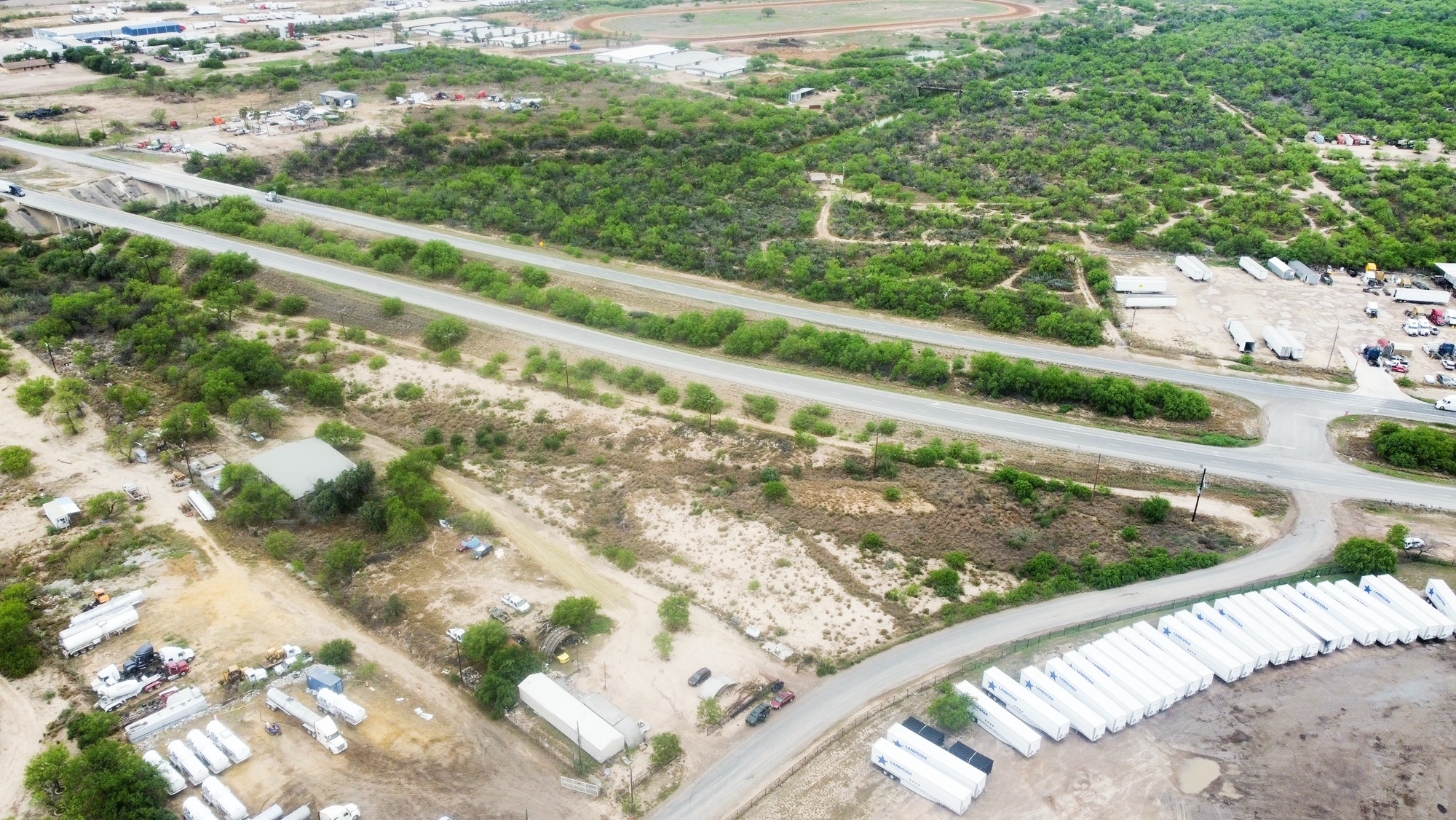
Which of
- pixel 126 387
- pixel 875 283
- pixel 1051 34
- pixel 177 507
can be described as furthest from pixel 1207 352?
pixel 1051 34

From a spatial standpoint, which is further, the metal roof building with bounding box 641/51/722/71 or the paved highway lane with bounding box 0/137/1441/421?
the metal roof building with bounding box 641/51/722/71

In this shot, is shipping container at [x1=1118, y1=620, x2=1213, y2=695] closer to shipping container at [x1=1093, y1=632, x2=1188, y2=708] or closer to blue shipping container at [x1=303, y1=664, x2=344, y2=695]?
shipping container at [x1=1093, y1=632, x2=1188, y2=708]

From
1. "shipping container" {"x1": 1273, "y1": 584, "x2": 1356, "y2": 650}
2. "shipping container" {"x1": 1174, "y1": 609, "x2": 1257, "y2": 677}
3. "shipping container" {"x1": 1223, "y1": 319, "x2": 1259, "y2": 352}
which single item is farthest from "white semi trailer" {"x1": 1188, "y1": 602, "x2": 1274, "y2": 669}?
Answer: "shipping container" {"x1": 1223, "y1": 319, "x2": 1259, "y2": 352}

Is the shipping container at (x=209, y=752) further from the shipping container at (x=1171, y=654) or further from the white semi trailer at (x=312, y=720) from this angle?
the shipping container at (x=1171, y=654)

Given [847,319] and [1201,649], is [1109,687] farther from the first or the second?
[847,319]

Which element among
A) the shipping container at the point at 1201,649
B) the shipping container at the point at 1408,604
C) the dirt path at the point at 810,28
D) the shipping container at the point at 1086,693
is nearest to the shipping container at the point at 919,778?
the shipping container at the point at 1086,693

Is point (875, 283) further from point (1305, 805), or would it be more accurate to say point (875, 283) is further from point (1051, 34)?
point (1051, 34)

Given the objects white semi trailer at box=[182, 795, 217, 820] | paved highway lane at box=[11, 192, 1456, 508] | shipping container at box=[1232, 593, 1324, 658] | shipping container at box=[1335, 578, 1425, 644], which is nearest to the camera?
white semi trailer at box=[182, 795, 217, 820]
